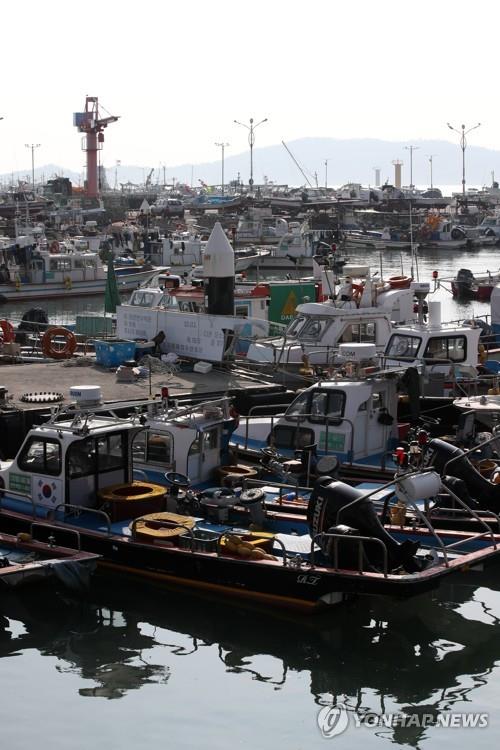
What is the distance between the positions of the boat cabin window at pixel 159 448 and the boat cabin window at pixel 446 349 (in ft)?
27.4

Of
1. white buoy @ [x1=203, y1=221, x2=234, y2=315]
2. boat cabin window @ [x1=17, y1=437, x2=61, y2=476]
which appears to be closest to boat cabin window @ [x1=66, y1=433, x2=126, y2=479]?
boat cabin window @ [x1=17, y1=437, x2=61, y2=476]

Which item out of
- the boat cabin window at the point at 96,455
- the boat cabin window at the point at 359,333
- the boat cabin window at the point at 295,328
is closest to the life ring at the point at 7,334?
the boat cabin window at the point at 295,328

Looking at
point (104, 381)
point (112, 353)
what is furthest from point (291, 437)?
point (112, 353)

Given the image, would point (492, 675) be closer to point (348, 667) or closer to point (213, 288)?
point (348, 667)

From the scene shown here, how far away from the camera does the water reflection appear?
12883 millimetres

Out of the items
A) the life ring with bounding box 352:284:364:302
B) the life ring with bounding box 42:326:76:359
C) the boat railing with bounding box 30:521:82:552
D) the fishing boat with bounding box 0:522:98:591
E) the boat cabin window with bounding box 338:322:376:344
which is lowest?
the fishing boat with bounding box 0:522:98:591

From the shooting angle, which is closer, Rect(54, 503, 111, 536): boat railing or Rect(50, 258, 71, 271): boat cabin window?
Rect(54, 503, 111, 536): boat railing

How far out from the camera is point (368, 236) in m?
97.6

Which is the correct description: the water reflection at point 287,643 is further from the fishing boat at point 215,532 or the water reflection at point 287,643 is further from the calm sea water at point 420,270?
the calm sea water at point 420,270

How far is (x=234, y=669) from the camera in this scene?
13.3 metres

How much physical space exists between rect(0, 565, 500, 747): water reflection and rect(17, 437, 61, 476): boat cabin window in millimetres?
1799

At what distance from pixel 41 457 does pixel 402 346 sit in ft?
34.5

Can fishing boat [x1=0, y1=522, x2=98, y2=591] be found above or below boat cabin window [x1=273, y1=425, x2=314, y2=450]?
below

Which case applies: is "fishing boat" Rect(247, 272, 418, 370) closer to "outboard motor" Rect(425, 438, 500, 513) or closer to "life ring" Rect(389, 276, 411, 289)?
"life ring" Rect(389, 276, 411, 289)
